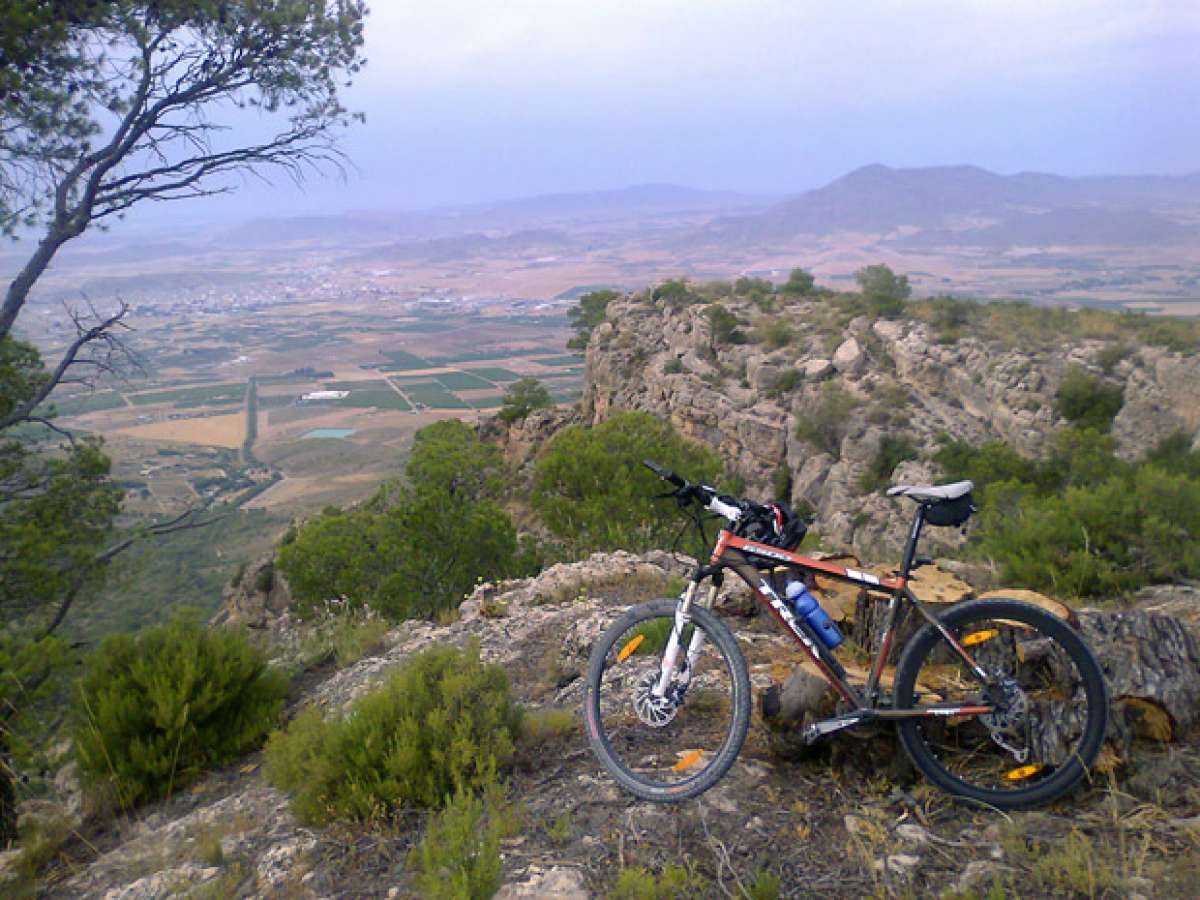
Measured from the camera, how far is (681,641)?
12.0ft

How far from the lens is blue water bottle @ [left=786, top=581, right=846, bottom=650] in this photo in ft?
11.4

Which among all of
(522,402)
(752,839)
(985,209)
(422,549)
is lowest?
(522,402)

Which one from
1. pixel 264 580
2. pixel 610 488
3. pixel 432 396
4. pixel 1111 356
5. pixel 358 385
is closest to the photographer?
pixel 610 488

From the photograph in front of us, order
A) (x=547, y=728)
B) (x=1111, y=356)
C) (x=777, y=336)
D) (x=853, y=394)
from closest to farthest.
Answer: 1. (x=547, y=728)
2. (x=1111, y=356)
3. (x=853, y=394)
4. (x=777, y=336)

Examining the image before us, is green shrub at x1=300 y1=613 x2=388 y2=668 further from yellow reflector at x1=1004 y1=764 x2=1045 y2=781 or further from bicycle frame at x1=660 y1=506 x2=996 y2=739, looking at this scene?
yellow reflector at x1=1004 y1=764 x2=1045 y2=781

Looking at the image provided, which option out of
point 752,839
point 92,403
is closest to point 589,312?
point 92,403

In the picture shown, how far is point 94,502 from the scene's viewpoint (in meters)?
9.55

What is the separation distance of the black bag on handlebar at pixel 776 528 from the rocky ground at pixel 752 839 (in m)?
1.09

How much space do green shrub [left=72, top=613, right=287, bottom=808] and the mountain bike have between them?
3376 millimetres

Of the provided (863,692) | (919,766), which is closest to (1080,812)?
(919,766)

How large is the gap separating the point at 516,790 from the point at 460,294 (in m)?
116

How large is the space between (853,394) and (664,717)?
23.5m

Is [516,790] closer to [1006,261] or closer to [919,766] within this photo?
[919,766]

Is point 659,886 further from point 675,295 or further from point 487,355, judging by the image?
point 487,355
